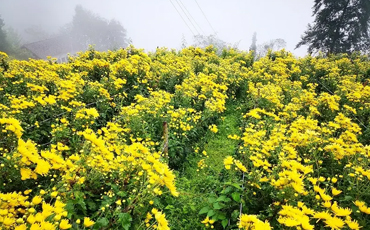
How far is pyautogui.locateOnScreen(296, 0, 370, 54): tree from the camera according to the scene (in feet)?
55.9

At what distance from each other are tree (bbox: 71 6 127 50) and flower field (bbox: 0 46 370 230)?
61.2m

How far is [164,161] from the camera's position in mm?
3307

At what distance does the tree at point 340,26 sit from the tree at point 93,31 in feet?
173

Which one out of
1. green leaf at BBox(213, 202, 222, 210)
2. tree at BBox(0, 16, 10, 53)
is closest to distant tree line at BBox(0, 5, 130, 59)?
tree at BBox(0, 16, 10, 53)

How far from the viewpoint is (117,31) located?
6938cm

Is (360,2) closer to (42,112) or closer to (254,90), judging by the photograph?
(254,90)

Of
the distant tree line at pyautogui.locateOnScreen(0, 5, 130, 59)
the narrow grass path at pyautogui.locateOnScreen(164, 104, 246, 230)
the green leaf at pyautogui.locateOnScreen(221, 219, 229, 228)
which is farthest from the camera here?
the distant tree line at pyautogui.locateOnScreen(0, 5, 130, 59)

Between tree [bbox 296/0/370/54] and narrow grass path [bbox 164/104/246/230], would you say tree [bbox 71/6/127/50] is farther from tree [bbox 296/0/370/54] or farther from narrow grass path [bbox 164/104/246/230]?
narrow grass path [bbox 164/104/246/230]

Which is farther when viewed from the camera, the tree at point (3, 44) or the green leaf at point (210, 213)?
the tree at point (3, 44)

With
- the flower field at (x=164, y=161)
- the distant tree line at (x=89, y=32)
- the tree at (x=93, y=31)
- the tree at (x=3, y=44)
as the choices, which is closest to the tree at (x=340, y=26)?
the flower field at (x=164, y=161)

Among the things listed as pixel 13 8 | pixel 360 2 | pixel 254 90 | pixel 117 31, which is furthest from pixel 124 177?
pixel 13 8

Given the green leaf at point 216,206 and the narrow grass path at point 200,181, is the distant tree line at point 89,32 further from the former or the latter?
the green leaf at point 216,206

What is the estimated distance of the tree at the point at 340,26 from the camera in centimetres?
1703

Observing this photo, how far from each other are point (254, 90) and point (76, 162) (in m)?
5.44
